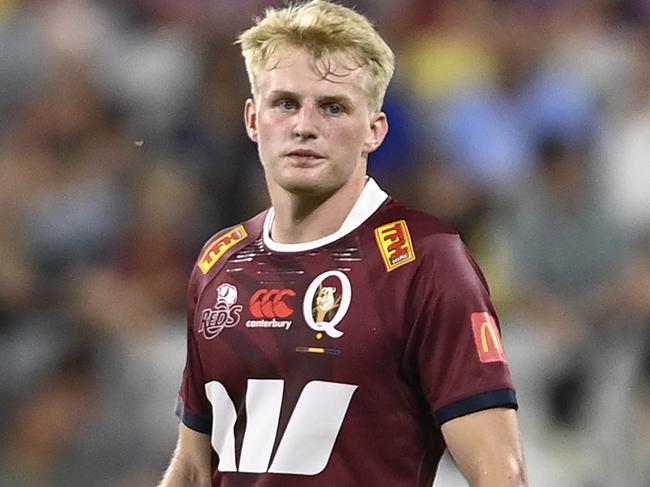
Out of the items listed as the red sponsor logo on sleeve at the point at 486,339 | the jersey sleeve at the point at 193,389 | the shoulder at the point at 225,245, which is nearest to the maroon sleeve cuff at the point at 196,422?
the jersey sleeve at the point at 193,389

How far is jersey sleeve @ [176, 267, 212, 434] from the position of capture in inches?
128

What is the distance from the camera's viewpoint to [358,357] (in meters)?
2.88

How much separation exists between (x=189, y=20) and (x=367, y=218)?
3.78 meters

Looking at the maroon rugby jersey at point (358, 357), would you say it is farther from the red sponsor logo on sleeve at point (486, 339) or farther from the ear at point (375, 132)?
the ear at point (375, 132)

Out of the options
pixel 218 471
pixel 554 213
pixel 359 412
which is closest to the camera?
pixel 359 412

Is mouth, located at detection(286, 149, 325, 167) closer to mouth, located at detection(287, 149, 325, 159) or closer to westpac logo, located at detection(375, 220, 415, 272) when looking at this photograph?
mouth, located at detection(287, 149, 325, 159)

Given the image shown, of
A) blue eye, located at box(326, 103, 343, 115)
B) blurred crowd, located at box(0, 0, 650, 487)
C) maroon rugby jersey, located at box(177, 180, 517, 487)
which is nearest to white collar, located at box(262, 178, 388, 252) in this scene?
maroon rugby jersey, located at box(177, 180, 517, 487)

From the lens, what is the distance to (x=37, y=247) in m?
5.89

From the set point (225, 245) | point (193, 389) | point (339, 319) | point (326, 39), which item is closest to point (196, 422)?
point (193, 389)

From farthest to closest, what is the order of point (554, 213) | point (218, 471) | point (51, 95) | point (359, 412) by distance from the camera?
1. point (51, 95)
2. point (554, 213)
3. point (218, 471)
4. point (359, 412)

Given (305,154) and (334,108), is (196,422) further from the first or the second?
(334,108)

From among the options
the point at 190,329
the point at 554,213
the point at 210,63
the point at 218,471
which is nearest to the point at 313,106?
the point at 190,329

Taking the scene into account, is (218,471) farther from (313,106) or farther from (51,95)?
(51,95)

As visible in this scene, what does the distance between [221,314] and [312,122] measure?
0.52m
